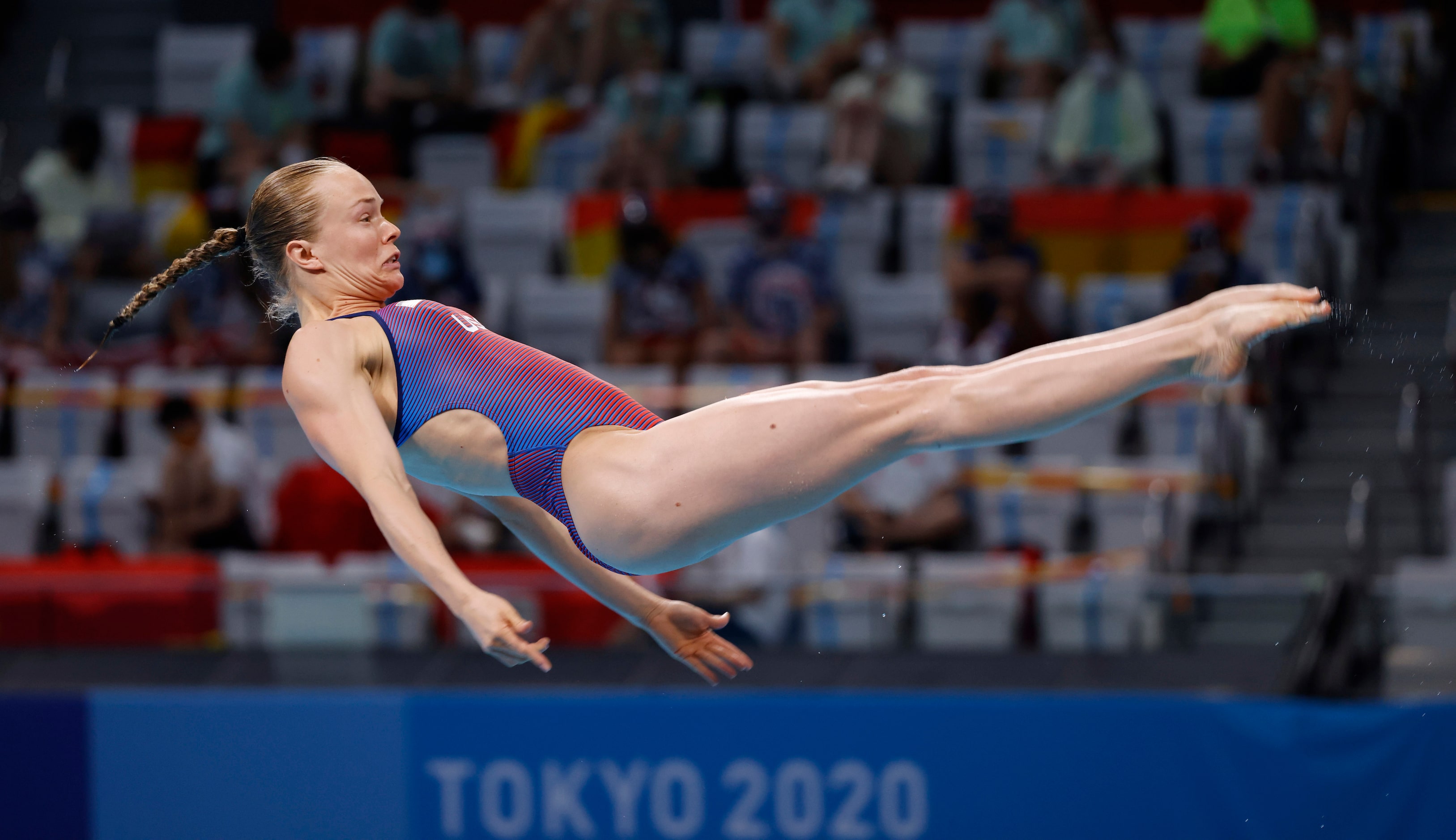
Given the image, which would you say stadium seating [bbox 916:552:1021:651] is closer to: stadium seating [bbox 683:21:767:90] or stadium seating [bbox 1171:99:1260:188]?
stadium seating [bbox 1171:99:1260:188]

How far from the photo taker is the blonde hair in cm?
400

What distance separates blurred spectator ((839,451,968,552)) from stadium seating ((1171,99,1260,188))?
11.0 feet

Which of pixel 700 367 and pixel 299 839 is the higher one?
pixel 700 367

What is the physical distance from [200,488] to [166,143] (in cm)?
445

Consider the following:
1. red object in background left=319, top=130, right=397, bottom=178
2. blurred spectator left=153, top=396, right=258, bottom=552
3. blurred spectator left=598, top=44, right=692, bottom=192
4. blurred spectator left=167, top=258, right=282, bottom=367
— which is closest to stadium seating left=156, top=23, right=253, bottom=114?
red object in background left=319, top=130, right=397, bottom=178

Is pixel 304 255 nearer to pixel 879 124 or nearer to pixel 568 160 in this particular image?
pixel 879 124

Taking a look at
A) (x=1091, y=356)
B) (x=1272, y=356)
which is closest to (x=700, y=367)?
(x=1272, y=356)

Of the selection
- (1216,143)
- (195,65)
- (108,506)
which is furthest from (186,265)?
(195,65)

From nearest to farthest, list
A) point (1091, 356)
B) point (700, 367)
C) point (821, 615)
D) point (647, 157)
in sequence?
point (1091, 356), point (821, 615), point (700, 367), point (647, 157)

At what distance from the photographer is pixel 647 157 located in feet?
35.3

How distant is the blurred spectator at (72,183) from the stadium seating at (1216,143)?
7148 mm

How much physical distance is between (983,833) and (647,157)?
5.80 m

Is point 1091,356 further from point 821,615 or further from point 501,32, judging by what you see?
point 501,32

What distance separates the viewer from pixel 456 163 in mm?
11320
